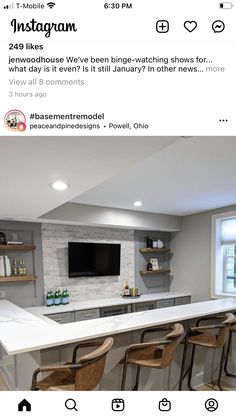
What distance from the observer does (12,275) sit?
11.6 ft

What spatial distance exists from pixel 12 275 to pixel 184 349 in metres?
2.45

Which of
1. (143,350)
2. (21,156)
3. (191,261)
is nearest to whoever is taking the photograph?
(21,156)

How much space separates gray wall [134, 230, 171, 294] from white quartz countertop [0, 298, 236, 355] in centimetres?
217

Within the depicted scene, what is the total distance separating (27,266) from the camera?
375 centimetres
